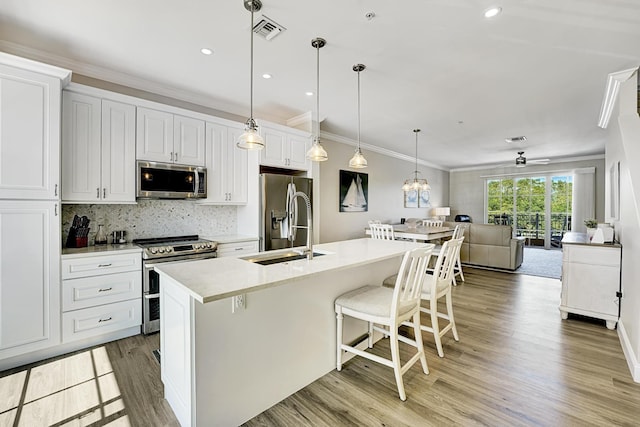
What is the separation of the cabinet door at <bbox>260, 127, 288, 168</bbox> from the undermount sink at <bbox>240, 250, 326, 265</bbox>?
5.59 ft

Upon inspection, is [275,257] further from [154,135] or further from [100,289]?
[154,135]

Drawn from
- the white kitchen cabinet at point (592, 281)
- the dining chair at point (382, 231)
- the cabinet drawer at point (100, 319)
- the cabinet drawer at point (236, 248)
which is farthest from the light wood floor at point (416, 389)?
the dining chair at point (382, 231)

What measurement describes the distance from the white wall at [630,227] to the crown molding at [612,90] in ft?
0.19

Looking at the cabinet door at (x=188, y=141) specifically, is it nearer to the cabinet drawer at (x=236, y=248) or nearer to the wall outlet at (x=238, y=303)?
the cabinet drawer at (x=236, y=248)

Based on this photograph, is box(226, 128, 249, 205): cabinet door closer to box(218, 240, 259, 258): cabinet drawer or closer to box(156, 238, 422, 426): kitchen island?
box(218, 240, 259, 258): cabinet drawer

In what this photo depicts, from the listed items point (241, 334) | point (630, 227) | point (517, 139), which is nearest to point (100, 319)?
point (241, 334)

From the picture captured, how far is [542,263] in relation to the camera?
20.7 feet

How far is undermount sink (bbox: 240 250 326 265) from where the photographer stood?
7.22ft

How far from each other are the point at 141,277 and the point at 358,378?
223 centimetres

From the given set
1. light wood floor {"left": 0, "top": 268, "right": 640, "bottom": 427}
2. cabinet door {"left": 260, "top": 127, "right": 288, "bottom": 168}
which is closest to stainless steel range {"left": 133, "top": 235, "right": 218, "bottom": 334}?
light wood floor {"left": 0, "top": 268, "right": 640, "bottom": 427}

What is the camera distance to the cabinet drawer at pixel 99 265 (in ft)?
8.09

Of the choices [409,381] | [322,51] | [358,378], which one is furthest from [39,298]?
[322,51]

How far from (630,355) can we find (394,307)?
6.95 feet

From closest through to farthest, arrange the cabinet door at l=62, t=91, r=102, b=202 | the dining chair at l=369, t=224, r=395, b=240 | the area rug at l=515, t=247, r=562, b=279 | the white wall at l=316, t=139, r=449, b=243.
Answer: the cabinet door at l=62, t=91, r=102, b=202
the dining chair at l=369, t=224, r=395, b=240
the white wall at l=316, t=139, r=449, b=243
the area rug at l=515, t=247, r=562, b=279
